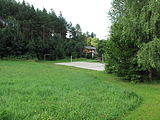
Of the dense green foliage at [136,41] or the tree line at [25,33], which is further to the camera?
the tree line at [25,33]

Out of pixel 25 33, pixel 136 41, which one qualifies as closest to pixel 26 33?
pixel 25 33

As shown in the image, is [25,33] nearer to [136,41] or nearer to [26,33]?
[26,33]

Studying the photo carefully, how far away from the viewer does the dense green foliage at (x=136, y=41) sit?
7855 millimetres

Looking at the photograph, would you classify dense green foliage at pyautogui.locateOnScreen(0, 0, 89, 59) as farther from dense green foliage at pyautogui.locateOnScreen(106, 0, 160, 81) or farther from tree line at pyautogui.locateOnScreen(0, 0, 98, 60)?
dense green foliage at pyautogui.locateOnScreen(106, 0, 160, 81)

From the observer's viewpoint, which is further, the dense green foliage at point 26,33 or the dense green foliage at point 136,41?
the dense green foliage at point 26,33

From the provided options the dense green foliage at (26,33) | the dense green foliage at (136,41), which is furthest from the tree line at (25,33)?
the dense green foliage at (136,41)

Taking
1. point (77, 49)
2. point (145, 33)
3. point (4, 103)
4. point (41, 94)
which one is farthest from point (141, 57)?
point (77, 49)

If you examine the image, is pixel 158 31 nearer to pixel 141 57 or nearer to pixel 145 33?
pixel 145 33

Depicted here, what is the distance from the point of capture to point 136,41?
29.5ft

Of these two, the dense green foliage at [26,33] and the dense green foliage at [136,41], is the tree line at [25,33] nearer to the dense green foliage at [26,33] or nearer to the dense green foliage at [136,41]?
the dense green foliage at [26,33]

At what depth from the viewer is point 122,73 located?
967 cm

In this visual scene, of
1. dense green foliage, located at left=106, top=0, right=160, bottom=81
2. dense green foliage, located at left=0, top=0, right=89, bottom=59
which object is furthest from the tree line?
dense green foliage, located at left=106, top=0, right=160, bottom=81

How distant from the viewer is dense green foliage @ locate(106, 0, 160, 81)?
7.86 m

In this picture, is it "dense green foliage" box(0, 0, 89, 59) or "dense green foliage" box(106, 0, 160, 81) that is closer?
"dense green foliage" box(106, 0, 160, 81)
